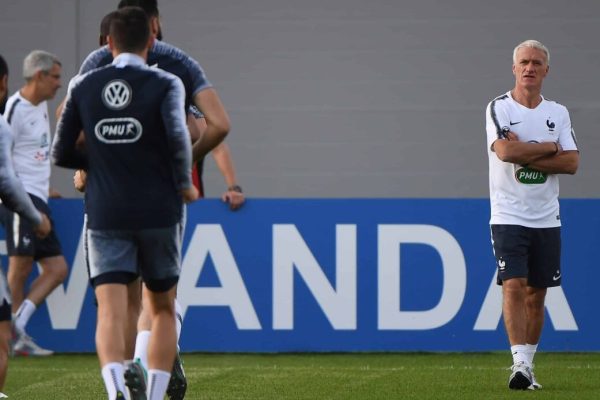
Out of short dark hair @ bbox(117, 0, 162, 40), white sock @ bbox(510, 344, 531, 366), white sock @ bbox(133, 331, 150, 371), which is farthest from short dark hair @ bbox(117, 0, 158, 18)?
white sock @ bbox(510, 344, 531, 366)

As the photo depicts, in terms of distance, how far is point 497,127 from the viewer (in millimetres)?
7879

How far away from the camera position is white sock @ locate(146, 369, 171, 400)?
587cm

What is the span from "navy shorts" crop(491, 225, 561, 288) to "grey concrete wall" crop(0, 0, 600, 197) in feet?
21.4

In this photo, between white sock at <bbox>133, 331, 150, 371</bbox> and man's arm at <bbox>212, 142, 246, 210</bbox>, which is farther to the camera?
man's arm at <bbox>212, 142, 246, 210</bbox>

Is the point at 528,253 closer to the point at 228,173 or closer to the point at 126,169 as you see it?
the point at 228,173

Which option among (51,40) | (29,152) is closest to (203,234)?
(29,152)

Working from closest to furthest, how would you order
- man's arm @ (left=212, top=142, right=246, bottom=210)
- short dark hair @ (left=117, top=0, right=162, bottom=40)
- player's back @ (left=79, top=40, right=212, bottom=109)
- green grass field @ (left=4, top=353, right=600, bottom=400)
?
player's back @ (left=79, top=40, right=212, bottom=109), short dark hair @ (left=117, top=0, right=162, bottom=40), green grass field @ (left=4, top=353, right=600, bottom=400), man's arm @ (left=212, top=142, right=246, bottom=210)

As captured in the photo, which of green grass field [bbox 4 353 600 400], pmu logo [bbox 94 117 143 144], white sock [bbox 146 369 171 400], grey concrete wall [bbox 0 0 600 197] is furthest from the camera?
grey concrete wall [bbox 0 0 600 197]

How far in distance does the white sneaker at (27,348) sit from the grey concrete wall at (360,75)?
14.3ft

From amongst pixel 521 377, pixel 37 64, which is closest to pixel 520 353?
pixel 521 377

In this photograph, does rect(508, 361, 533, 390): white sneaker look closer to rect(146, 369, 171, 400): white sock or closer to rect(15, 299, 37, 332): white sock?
rect(146, 369, 171, 400): white sock

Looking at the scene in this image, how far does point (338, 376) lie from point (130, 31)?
3499 millimetres

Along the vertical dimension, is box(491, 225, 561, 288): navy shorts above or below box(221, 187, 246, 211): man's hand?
below

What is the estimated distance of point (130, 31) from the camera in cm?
579
